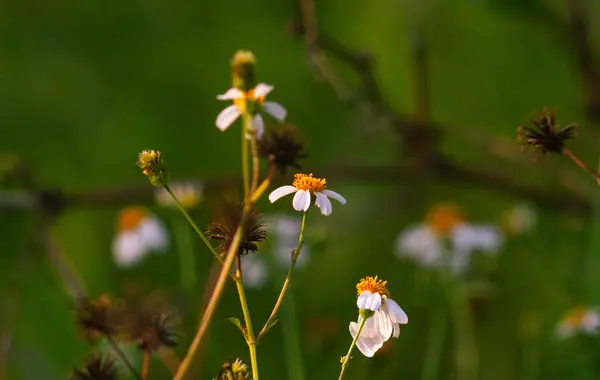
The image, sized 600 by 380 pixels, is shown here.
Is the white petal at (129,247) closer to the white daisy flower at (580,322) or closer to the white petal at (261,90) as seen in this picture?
the white daisy flower at (580,322)

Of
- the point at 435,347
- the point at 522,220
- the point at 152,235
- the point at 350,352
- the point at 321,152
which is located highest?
the point at 321,152

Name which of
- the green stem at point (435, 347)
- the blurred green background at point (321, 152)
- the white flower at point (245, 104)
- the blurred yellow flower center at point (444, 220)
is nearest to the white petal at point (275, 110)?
the white flower at point (245, 104)

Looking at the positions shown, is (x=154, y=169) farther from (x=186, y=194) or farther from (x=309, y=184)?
(x=186, y=194)

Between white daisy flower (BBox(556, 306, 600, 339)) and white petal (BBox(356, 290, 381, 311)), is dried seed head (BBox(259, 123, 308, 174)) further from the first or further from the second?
white daisy flower (BBox(556, 306, 600, 339))

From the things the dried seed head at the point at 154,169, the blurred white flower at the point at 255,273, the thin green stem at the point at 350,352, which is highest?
the blurred white flower at the point at 255,273

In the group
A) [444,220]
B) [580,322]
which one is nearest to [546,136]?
[580,322]

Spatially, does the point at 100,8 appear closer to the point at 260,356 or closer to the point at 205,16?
the point at 205,16
